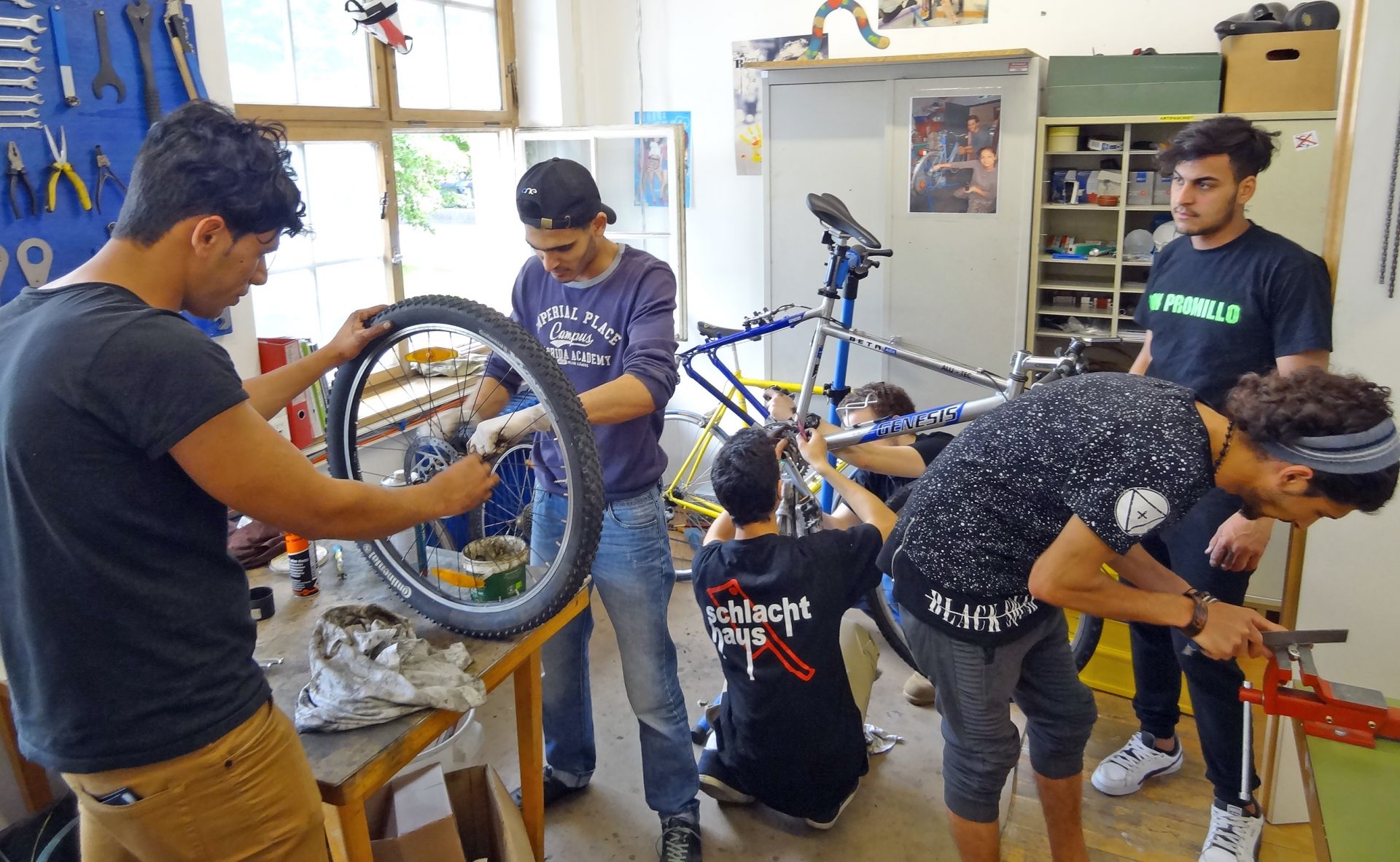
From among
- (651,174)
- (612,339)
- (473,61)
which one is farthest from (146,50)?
(651,174)

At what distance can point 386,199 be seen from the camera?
10.3 ft

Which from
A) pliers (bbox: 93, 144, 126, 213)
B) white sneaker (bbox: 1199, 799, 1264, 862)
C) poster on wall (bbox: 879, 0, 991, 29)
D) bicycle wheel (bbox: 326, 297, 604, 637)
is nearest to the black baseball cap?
bicycle wheel (bbox: 326, 297, 604, 637)

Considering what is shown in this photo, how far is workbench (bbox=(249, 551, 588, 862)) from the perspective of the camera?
1.23 m

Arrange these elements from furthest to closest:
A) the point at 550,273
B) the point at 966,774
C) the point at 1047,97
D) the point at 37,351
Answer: the point at 1047,97 < the point at 550,273 < the point at 966,774 < the point at 37,351

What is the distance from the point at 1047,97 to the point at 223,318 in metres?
2.63

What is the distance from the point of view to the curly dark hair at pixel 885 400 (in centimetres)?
275

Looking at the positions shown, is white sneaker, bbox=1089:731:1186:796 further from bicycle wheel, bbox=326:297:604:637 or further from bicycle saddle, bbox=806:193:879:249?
bicycle saddle, bbox=806:193:879:249

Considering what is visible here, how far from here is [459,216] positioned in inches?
151

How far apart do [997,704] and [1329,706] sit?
1.74 ft

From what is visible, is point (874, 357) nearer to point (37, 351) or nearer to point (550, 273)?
point (550, 273)

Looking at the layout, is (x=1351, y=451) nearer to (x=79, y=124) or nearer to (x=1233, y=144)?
(x=1233, y=144)

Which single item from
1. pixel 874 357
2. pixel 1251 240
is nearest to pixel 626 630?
pixel 1251 240

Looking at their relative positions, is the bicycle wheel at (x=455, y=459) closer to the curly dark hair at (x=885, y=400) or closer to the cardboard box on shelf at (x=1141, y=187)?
the curly dark hair at (x=885, y=400)

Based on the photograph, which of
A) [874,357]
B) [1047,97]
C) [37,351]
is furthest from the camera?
[874,357]
